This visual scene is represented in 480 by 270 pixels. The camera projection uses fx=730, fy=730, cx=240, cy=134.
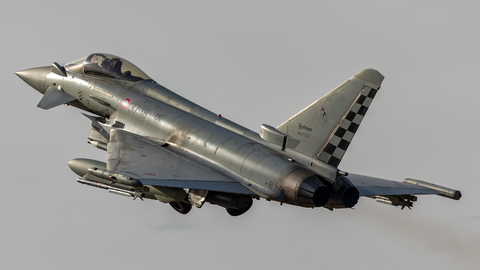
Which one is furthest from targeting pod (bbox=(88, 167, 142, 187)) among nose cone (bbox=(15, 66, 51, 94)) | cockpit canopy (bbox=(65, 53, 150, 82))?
nose cone (bbox=(15, 66, 51, 94))

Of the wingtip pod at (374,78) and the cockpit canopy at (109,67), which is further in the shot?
the cockpit canopy at (109,67)

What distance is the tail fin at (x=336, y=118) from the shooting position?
19.8 metres

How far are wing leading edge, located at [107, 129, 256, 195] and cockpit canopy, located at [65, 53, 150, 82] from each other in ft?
8.76

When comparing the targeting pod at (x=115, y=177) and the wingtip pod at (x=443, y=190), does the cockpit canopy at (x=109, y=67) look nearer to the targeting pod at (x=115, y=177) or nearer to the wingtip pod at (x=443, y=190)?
the targeting pod at (x=115, y=177)

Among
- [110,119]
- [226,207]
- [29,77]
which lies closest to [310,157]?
[226,207]

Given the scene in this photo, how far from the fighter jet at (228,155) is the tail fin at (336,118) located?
3cm

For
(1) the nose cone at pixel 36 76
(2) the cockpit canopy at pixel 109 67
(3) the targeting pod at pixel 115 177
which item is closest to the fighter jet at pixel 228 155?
(3) the targeting pod at pixel 115 177

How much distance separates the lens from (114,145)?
22672 millimetres

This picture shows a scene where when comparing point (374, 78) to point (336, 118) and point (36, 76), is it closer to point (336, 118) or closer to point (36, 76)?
point (336, 118)

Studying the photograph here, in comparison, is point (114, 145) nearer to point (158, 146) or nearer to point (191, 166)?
point (158, 146)

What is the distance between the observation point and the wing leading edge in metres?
19.8

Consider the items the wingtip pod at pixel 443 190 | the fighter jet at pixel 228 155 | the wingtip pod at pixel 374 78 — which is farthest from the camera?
the wingtip pod at pixel 443 190

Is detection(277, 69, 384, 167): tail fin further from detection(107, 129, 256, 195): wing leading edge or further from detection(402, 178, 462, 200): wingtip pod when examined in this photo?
detection(402, 178, 462, 200): wingtip pod

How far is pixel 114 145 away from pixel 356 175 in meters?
7.62
